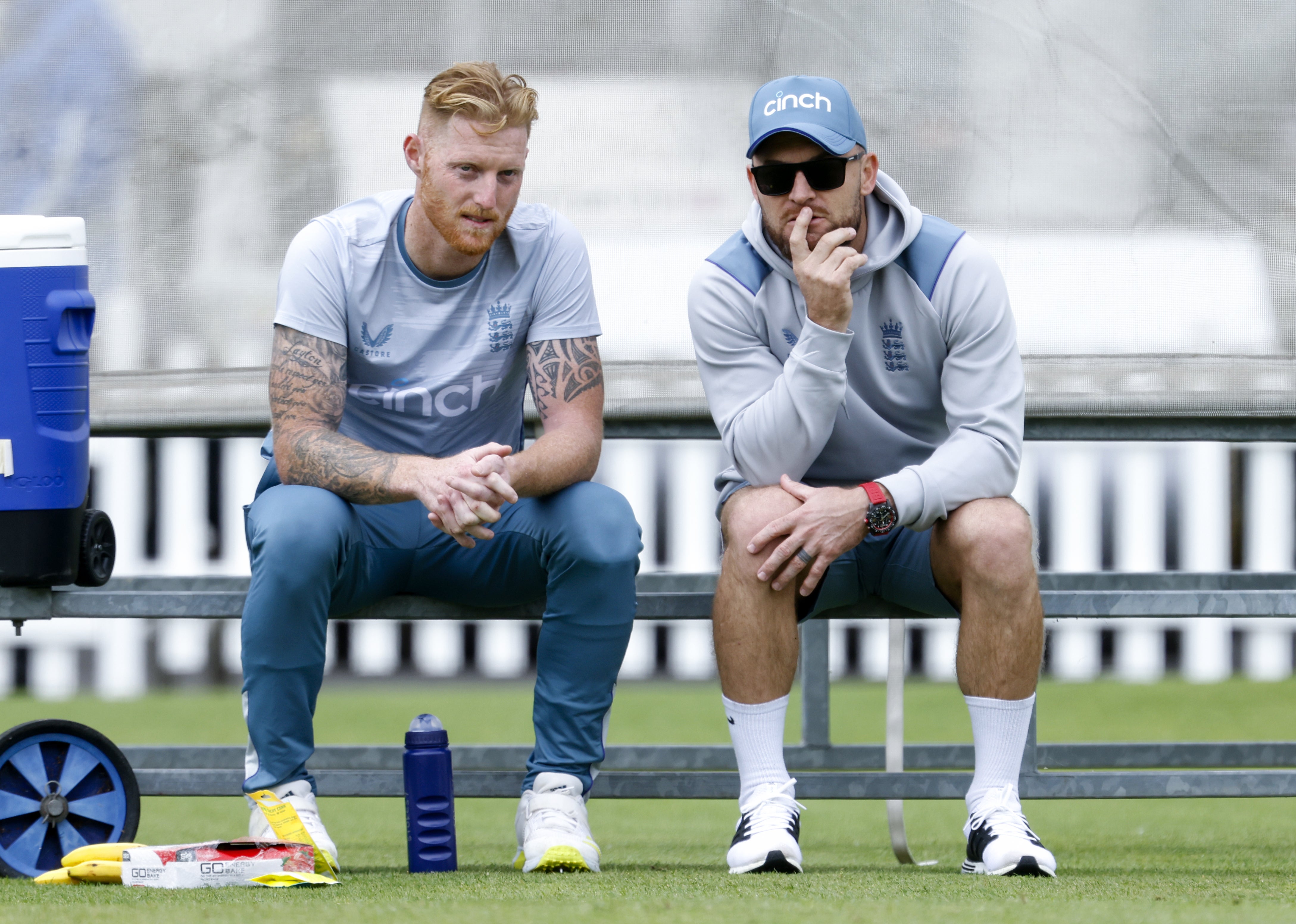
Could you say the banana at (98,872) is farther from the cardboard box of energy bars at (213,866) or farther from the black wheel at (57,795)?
the black wheel at (57,795)

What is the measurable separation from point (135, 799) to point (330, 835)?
42.9 inches

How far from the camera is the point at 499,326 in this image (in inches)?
96.9

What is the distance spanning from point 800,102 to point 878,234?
0.26m

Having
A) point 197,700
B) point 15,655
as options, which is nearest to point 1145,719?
point 197,700

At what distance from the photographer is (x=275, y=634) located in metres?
2.14

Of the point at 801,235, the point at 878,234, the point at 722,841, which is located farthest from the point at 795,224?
the point at 722,841

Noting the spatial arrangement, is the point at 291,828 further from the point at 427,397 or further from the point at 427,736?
the point at 427,397

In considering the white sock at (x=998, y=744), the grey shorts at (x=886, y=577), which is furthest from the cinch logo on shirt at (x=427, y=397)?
the white sock at (x=998, y=744)

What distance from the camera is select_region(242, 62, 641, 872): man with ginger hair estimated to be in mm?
2148

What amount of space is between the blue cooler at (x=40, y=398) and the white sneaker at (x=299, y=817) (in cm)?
57

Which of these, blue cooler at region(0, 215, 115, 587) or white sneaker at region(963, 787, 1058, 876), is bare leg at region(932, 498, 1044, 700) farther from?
blue cooler at region(0, 215, 115, 587)

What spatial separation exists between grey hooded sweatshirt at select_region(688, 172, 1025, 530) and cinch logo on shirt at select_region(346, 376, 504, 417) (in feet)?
1.21

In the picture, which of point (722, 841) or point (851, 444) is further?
point (722, 841)

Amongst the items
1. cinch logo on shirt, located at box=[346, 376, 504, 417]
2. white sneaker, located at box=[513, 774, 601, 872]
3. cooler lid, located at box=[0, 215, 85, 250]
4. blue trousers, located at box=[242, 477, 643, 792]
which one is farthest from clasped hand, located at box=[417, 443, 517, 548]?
cooler lid, located at box=[0, 215, 85, 250]
